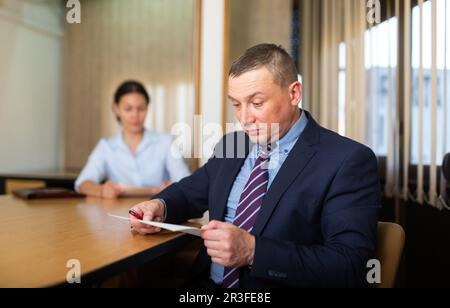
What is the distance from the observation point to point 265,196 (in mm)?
1280

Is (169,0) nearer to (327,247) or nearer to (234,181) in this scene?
(234,181)

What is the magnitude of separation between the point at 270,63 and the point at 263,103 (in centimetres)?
13

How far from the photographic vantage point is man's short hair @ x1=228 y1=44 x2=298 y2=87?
4.41 ft

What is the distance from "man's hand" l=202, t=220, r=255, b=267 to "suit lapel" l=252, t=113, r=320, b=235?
0.53 ft

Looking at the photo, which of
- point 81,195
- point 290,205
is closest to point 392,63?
point 290,205

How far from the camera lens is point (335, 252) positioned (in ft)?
3.58

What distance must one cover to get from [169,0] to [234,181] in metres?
1.90

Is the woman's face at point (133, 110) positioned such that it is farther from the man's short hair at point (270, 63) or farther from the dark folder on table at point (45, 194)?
the man's short hair at point (270, 63)

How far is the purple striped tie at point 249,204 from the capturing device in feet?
4.33

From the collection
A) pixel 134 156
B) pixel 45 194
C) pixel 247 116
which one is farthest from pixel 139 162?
pixel 247 116

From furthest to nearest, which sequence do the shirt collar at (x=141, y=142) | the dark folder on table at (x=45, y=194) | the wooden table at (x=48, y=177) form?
the wooden table at (x=48, y=177) → the shirt collar at (x=141, y=142) → the dark folder on table at (x=45, y=194)

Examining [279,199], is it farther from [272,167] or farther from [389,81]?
[389,81]

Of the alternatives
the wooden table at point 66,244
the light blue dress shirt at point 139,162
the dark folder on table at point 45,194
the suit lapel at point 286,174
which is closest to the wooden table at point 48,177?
the light blue dress shirt at point 139,162

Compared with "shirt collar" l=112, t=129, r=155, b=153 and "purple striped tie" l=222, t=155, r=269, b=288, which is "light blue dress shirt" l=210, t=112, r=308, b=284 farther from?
"shirt collar" l=112, t=129, r=155, b=153
